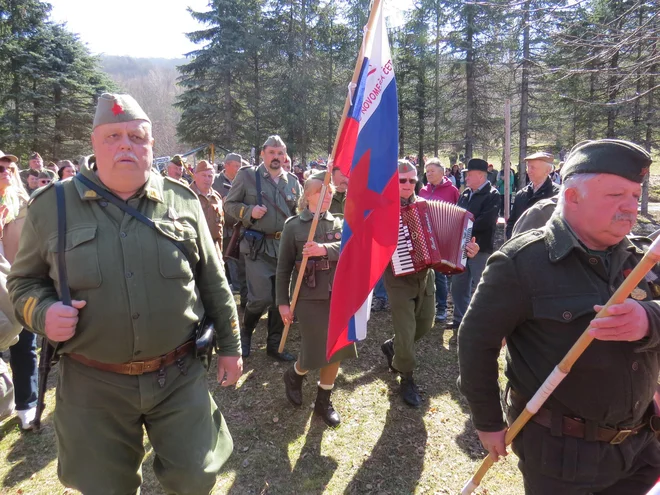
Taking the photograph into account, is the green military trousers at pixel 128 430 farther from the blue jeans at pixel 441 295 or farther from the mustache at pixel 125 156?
the blue jeans at pixel 441 295

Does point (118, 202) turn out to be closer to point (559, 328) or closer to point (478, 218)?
point (559, 328)

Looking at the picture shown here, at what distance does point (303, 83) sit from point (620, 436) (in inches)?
1169

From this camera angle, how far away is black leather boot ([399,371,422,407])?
4223mm

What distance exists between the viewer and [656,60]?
5.55m

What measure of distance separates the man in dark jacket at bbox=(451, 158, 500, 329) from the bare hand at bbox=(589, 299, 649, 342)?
4.41 metres

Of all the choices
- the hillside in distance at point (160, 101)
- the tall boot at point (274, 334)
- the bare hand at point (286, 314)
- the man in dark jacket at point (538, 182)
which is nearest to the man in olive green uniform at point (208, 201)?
the tall boot at point (274, 334)

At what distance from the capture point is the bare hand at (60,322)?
74.6 inches

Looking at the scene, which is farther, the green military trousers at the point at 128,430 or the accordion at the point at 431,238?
the accordion at the point at 431,238

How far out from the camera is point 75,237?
78.5 inches

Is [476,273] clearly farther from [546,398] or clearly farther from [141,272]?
[141,272]

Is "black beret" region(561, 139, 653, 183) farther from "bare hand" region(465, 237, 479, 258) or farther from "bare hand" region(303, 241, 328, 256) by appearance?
"bare hand" region(465, 237, 479, 258)

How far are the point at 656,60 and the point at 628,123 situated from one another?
15.5m

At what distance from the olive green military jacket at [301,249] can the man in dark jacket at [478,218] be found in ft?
9.04

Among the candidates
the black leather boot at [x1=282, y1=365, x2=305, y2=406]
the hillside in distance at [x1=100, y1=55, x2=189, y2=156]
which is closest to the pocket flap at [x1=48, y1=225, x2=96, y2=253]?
the black leather boot at [x1=282, y1=365, x2=305, y2=406]
